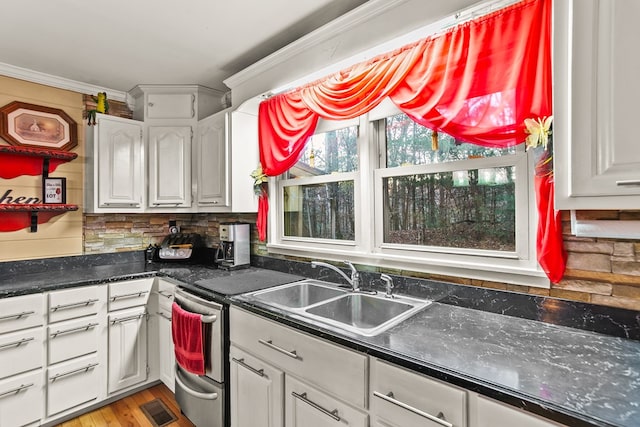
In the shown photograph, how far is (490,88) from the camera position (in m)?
1.40

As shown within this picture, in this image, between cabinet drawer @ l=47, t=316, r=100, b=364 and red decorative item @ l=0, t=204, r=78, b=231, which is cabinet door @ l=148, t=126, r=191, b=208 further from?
cabinet drawer @ l=47, t=316, r=100, b=364

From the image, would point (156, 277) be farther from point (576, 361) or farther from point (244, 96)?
point (576, 361)

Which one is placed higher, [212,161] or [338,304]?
[212,161]

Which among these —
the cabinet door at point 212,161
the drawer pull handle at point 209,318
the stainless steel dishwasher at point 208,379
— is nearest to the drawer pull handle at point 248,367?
the stainless steel dishwasher at point 208,379

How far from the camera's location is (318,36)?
1939mm

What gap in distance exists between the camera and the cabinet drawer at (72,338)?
2.12m

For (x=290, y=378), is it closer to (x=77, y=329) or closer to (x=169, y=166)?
(x=77, y=329)

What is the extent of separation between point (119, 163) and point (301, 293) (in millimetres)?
1922

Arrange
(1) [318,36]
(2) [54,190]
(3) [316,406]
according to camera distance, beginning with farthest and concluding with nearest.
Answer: (2) [54,190] → (1) [318,36] → (3) [316,406]

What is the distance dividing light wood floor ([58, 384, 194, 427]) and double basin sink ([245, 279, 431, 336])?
1088 mm

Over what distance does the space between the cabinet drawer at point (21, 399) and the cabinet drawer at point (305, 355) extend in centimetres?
134

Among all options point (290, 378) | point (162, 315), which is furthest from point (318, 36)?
point (162, 315)

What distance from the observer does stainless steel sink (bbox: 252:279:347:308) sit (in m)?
1.97

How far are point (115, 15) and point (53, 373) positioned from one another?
87.0 inches
